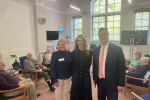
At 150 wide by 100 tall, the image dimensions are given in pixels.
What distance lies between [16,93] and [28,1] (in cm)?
462

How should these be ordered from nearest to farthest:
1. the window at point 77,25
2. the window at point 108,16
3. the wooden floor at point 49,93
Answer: the wooden floor at point 49,93
the window at point 108,16
the window at point 77,25

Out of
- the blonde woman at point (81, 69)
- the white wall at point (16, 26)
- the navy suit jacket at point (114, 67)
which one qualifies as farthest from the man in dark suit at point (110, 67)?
the white wall at point (16, 26)

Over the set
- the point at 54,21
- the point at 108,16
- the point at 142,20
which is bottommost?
the point at 142,20

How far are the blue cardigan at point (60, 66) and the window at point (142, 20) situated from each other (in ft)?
20.5

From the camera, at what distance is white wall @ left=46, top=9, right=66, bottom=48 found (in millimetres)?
6953

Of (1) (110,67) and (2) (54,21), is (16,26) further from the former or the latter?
(1) (110,67)

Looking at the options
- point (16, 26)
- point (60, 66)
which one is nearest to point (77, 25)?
point (16, 26)

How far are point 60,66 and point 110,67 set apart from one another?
88 centimetres

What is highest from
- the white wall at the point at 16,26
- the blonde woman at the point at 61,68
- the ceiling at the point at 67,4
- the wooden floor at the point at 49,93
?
the ceiling at the point at 67,4

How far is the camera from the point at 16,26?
4.95 m

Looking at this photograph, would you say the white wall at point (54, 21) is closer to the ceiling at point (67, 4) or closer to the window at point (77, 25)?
the ceiling at point (67, 4)

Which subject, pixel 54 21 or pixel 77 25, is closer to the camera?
pixel 54 21

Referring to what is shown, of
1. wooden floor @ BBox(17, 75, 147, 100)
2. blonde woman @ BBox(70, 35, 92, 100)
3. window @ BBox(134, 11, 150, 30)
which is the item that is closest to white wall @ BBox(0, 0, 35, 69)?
wooden floor @ BBox(17, 75, 147, 100)

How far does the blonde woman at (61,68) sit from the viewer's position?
2037 millimetres
